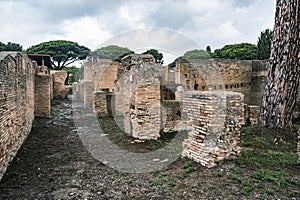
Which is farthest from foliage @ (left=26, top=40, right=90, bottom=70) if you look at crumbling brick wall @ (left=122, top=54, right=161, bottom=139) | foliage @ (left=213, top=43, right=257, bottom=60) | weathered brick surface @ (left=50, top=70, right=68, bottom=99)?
crumbling brick wall @ (left=122, top=54, right=161, bottom=139)

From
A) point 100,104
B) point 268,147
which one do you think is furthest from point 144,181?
point 100,104

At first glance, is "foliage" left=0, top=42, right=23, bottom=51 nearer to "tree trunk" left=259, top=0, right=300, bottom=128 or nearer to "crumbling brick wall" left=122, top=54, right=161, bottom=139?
"crumbling brick wall" left=122, top=54, right=161, bottom=139

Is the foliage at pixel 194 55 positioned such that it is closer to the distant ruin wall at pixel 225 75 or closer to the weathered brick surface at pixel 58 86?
the distant ruin wall at pixel 225 75

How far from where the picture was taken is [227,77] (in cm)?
1457

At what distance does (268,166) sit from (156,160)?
7.63ft

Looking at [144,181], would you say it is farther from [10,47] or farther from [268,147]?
[10,47]

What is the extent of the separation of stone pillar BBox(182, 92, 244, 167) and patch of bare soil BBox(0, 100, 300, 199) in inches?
8.6

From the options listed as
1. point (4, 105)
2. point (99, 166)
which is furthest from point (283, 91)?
point (4, 105)

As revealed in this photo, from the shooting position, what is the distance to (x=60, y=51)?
38.8 meters

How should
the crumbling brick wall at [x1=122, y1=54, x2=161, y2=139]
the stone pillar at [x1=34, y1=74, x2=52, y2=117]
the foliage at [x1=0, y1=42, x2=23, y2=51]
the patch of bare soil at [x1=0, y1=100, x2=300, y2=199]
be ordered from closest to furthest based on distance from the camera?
1. the patch of bare soil at [x1=0, y1=100, x2=300, y2=199]
2. the crumbling brick wall at [x1=122, y1=54, x2=161, y2=139]
3. the stone pillar at [x1=34, y1=74, x2=52, y2=117]
4. the foliage at [x1=0, y1=42, x2=23, y2=51]

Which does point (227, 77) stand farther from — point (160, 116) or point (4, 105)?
point (4, 105)

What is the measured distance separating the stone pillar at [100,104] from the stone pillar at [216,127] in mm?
8026

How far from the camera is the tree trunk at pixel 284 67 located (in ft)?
24.5

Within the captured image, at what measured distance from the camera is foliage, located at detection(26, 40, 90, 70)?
37.9 meters
